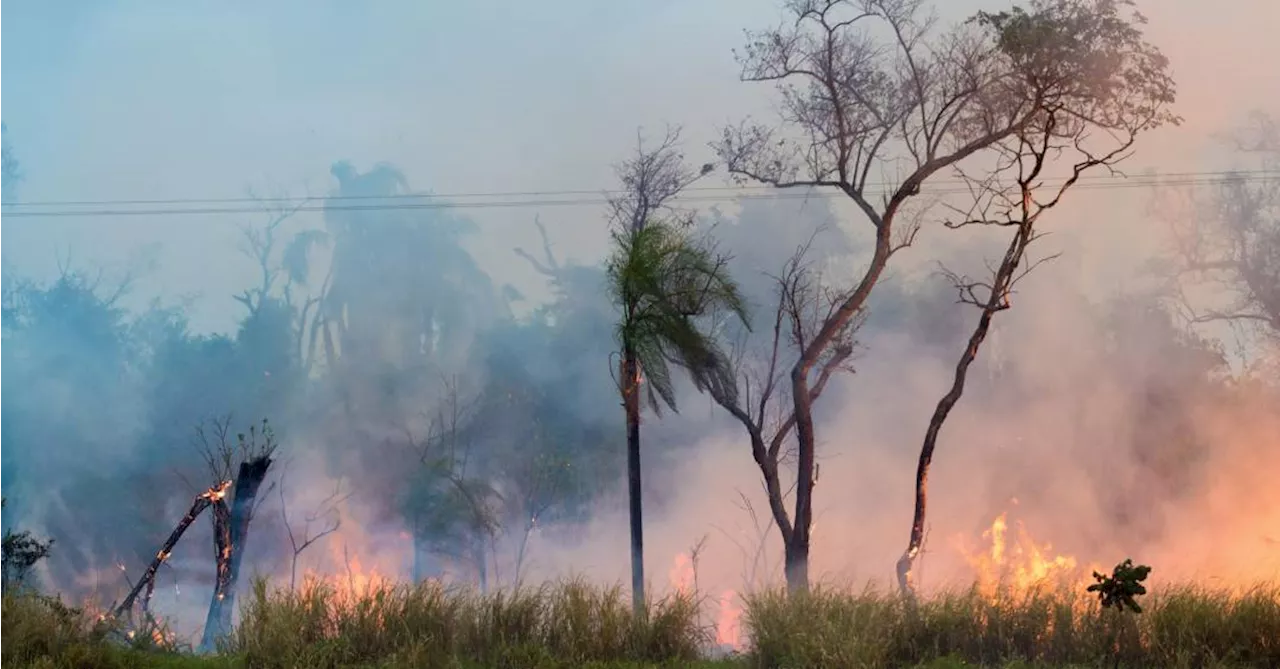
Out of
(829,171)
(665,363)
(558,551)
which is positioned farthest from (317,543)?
(829,171)

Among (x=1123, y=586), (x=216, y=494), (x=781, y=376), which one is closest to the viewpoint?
(x=1123, y=586)

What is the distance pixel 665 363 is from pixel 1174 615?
314 inches

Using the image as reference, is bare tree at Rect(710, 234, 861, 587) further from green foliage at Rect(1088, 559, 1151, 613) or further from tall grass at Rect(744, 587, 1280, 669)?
green foliage at Rect(1088, 559, 1151, 613)

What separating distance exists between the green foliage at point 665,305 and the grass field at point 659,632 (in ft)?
19.0

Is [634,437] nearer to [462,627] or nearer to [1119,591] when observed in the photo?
[462,627]

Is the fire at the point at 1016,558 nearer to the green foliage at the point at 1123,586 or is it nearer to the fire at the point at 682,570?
the fire at the point at 682,570

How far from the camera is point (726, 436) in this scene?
27094 millimetres

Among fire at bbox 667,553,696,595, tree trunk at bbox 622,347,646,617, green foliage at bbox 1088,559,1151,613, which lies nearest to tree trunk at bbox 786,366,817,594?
tree trunk at bbox 622,347,646,617

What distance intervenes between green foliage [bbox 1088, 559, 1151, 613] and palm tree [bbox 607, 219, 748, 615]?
23.5ft

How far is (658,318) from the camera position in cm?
1590

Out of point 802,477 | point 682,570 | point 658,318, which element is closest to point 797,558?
point 802,477

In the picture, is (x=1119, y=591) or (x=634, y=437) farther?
(x=634, y=437)

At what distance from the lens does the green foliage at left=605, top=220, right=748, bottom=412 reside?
15.9m

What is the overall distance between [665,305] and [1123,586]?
7901 millimetres
